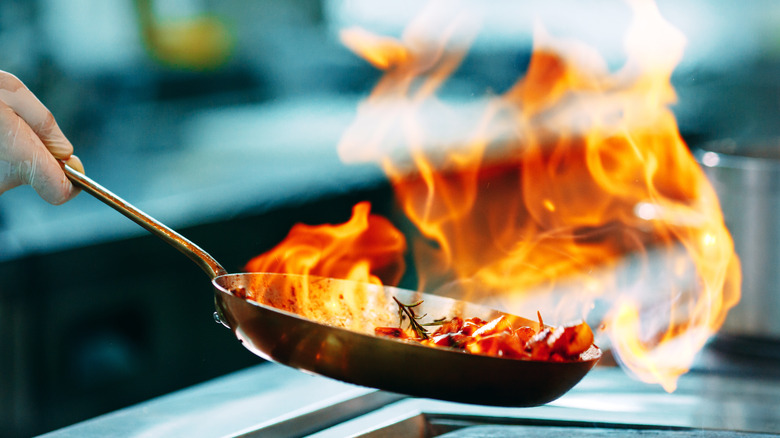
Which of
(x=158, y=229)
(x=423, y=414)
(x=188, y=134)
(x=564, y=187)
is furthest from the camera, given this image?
(x=564, y=187)

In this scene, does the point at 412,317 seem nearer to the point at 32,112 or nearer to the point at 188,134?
the point at 32,112

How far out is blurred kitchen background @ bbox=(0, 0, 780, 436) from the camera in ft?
5.52

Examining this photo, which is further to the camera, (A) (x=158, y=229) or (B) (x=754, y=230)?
(B) (x=754, y=230)

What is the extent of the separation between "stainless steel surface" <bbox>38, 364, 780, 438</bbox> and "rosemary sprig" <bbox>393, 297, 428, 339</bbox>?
0.12 meters

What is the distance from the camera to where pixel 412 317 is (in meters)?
0.79

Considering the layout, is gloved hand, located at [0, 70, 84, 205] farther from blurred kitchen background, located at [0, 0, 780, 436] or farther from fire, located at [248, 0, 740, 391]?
blurred kitchen background, located at [0, 0, 780, 436]

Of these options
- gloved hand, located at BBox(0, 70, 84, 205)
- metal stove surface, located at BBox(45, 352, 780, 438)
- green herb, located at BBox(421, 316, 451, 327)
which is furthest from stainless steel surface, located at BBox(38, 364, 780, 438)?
gloved hand, located at BBox(0, 70, 84, 205)

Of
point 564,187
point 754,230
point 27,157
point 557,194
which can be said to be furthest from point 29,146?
point 564,187

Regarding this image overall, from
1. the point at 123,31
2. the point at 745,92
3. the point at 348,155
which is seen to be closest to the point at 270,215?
the point at 348,155

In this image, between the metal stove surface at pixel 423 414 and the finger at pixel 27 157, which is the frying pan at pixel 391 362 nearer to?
the metal stove surface at pixel 423 414

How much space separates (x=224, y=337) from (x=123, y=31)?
112 centimetres

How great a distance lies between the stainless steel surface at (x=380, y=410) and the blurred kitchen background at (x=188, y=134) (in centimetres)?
48

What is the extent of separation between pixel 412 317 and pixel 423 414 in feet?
0.43

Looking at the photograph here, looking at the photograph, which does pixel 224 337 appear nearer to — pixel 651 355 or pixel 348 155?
pixel 348 155
